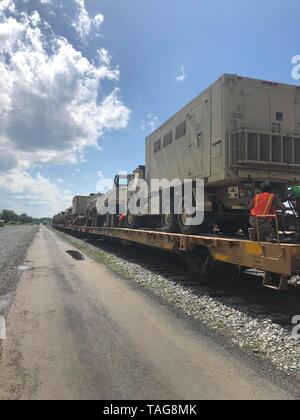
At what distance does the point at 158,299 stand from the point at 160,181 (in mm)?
5092

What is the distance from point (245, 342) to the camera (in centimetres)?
570

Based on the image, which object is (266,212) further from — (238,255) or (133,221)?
(133,221)

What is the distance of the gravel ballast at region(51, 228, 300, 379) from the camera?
5199mm

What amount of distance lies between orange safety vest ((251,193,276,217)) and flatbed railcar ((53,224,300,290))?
539 mm

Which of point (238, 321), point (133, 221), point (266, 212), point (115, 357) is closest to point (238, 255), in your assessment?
point (266, 212)

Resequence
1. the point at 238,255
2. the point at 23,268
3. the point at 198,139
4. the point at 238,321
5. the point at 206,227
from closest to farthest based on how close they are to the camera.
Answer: the point at 238,321 → the point at 238,255 → the point at 198,139 → the point at 206,227 → the point at 23,268

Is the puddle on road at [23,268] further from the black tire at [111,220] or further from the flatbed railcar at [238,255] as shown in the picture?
the black tire at [111,220]

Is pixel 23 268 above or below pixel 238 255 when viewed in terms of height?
below

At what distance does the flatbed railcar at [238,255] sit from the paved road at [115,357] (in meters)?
1.45

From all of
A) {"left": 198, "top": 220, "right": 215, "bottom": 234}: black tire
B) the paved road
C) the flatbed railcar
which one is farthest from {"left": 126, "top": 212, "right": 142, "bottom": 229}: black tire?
the paved road

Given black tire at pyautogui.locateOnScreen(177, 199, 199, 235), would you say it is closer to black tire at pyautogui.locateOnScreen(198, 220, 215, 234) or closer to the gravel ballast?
black tire at pyautogui.locateOnScreen(198, 220, 215, 234)

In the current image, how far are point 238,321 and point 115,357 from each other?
2.41 m

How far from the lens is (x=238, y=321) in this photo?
6.67 m
